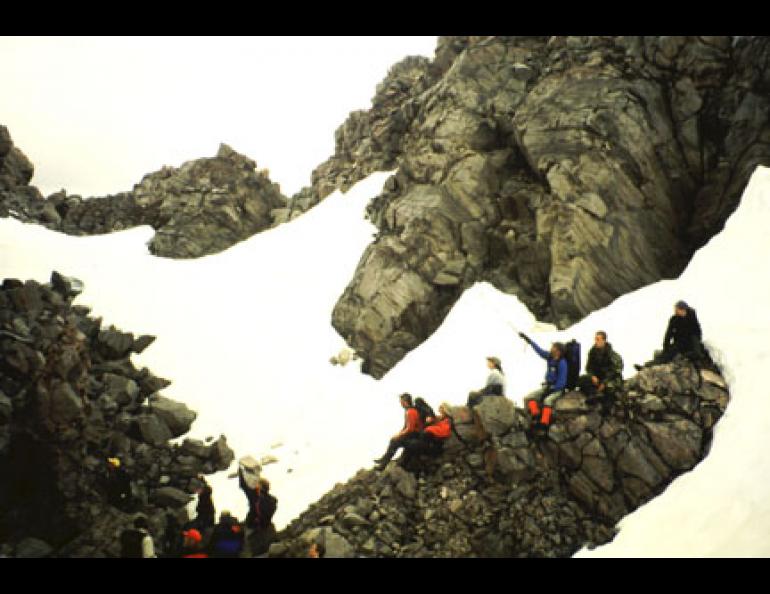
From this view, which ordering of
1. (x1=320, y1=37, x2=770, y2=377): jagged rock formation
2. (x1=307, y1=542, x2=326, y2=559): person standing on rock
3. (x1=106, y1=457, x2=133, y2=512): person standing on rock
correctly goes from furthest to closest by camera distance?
(x1=320, y1=37, x2=770, y2=377): jagged rock formation
(x1=106, y1=457, x2=133, y2=512): person standing on rock
(x1=307, y1=542, x2=326, y2=559): person standing on rock

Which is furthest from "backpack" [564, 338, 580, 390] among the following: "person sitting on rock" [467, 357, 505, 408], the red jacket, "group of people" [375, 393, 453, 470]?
the red jacket

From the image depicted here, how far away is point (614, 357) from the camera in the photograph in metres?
12.2

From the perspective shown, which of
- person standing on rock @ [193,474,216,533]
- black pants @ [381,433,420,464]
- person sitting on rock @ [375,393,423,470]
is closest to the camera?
black pants @ [381,433,420,464]

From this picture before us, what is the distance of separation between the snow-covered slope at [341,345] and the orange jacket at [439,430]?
4.28 metres

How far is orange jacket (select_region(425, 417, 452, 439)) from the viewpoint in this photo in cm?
1230

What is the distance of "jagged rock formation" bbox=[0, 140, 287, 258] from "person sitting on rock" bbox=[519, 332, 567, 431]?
31.8 metres

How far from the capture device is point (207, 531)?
499 inches

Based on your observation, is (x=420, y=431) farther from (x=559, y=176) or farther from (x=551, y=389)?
(x=559, y=176)

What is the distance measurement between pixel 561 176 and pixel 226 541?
19.4 metres

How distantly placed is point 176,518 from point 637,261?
67.0 ft

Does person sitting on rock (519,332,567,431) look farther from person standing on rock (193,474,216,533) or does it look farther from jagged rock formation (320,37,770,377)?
person standing on rock (193,474,216,533)
